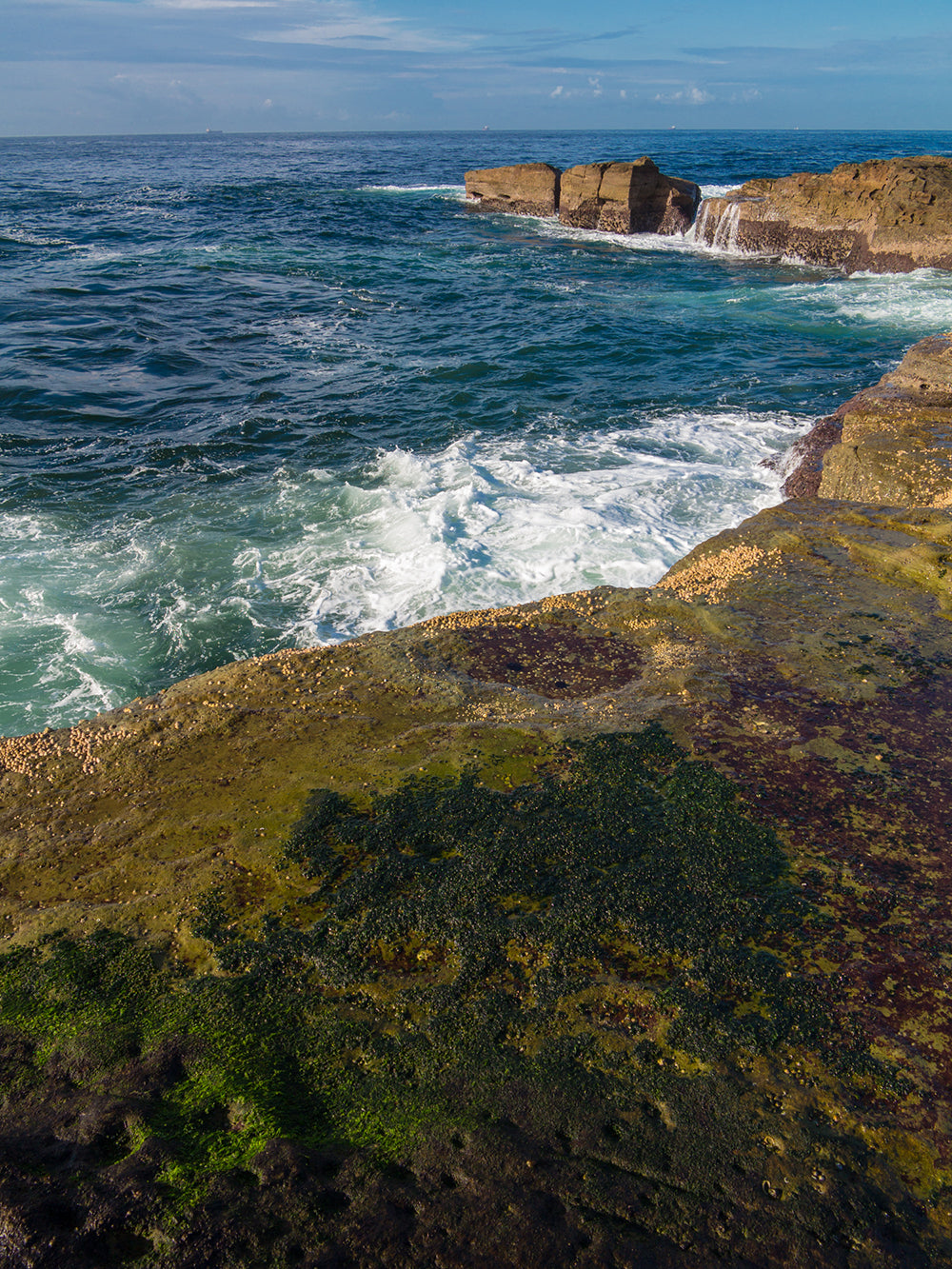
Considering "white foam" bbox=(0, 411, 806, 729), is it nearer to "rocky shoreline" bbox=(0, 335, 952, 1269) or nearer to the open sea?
the open sea

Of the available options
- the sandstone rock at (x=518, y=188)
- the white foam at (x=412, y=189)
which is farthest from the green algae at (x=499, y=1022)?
the white foam at (x=412, y=189)

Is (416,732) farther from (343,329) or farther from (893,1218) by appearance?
(343,329)

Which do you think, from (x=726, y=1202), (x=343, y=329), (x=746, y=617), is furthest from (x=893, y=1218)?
(x=343, y=329)

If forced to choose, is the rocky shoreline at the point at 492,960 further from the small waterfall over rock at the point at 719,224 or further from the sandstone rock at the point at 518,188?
the sandstone rock at the point at 518,188

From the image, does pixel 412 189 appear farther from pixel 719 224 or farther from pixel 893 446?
pixel 893 446

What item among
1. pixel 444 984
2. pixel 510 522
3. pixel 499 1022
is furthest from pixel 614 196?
pixel 499 1022

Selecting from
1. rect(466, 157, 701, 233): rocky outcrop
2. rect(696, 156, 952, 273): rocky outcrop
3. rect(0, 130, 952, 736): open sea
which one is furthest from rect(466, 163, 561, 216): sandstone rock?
rect(696, 156, 952, 273): rocky outcrop
